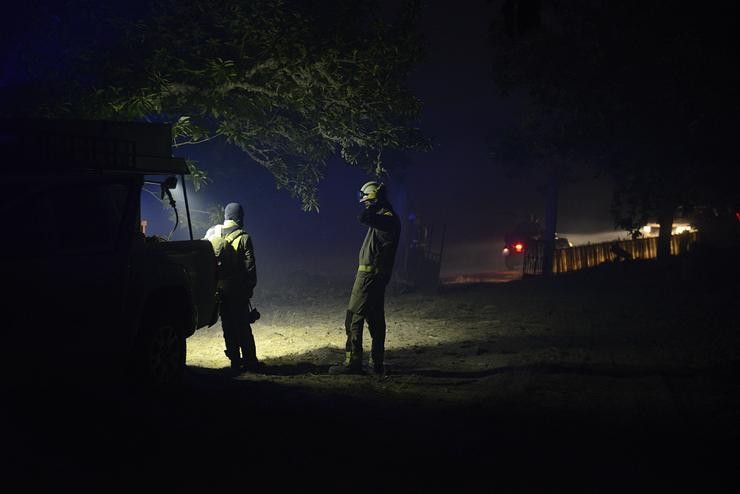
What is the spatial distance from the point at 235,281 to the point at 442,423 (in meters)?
3.73

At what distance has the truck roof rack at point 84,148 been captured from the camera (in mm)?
5340

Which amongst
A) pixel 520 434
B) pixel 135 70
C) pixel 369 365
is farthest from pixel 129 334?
pixel 135 70

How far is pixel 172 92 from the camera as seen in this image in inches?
364

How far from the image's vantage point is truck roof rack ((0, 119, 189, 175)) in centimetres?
534

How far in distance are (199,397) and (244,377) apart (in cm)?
238

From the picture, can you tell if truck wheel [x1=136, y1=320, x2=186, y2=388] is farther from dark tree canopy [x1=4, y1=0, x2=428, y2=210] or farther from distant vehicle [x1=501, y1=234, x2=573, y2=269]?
distant vehicle [x1=501, y1=234, x2=573, y2=269]

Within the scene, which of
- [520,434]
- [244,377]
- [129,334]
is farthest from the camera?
[244,377]

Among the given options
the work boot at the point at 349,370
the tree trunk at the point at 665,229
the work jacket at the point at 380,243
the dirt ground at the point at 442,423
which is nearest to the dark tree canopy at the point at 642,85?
the tree trunk at the point at 665,229

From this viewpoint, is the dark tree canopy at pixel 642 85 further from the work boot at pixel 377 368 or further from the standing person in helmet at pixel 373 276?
the work boot at pixel 377 368

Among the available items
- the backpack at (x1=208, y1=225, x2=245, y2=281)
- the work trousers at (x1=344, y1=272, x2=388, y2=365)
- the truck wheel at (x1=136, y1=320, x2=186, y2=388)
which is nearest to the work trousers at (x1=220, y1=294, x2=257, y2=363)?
the backpack at (x1=208, y1=225, x2=245, y2=281)

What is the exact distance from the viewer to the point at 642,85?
1561 centimetres

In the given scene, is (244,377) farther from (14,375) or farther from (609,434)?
(609,434)

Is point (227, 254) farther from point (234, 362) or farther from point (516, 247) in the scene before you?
point (516, 247)

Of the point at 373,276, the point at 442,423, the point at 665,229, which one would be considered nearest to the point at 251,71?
the point at 373,276
